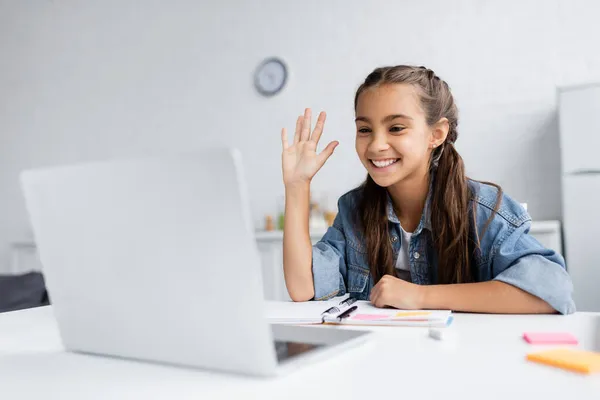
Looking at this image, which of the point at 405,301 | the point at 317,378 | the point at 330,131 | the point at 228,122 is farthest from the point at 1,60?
the point at 317,378

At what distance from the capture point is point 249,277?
1.91ft

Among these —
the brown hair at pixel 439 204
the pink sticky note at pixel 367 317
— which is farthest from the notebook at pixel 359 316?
the brown hair at pixel 439 204

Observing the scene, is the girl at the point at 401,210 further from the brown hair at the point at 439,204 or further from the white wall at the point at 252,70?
the white wall at the point at 252,70

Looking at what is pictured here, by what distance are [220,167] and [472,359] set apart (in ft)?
1.24

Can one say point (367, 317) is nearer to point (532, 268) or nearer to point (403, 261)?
point (532, 268)

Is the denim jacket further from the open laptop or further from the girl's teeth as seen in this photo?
the open laptop

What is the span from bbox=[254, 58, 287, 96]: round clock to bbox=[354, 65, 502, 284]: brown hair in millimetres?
2278

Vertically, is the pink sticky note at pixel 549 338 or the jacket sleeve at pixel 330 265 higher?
the pink sticky note at pixel 549 338

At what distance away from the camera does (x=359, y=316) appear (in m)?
1.02

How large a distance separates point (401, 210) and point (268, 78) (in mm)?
2452

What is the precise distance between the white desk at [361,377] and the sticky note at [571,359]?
0.03 ft

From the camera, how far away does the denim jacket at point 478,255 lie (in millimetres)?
1126

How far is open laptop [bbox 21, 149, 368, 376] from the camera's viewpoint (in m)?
0.59

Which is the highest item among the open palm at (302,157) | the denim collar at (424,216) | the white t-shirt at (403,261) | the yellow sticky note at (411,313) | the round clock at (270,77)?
the round clock at (270,77)
